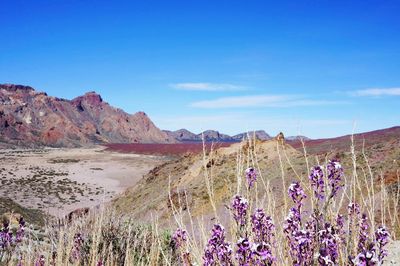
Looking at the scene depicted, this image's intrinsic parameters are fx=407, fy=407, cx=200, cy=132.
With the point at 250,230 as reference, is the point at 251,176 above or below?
above

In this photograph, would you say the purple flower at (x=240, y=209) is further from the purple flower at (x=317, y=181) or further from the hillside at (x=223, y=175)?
the hillside at (x=223, y=175)

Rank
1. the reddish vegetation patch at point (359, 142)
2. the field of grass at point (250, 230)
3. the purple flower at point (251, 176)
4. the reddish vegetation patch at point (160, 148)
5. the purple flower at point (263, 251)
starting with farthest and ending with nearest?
the reddish vegetation patch at point (160, 148)
the reddish vegetation patch at point (359, 142)
the purple flower at point (251, 176)
the field of grass at point (250, 230)
the purple flower at point (263, 251)

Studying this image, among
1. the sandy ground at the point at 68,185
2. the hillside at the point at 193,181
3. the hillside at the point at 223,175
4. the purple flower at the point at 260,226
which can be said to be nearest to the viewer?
the purple flower at the point at 260,226

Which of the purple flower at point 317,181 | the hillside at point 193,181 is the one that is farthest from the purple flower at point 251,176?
the hillside at point 193,181

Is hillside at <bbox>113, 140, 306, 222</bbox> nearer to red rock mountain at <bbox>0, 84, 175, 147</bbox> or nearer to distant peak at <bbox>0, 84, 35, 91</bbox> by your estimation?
red rock mountain at <bbox>0, 84, 175, 147</bbox>

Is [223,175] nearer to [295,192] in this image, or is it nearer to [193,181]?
[193,181]

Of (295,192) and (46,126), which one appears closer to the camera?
(295,192)

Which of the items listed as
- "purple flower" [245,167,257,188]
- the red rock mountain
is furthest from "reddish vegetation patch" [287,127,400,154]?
the red rock mountain

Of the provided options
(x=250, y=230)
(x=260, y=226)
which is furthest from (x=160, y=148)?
(x=260, y=226)

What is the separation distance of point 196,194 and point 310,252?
539 inches

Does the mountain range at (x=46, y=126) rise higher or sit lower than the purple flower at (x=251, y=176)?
higher

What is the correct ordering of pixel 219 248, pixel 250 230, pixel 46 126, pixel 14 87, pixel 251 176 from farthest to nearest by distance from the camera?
pixel 14 87
pixel 46 126
pixel 250 230
pixel 251 176
pixel 219 248

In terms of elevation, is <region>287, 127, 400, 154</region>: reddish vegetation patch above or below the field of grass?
above

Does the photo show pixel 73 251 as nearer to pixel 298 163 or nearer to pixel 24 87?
pixel 298 163
